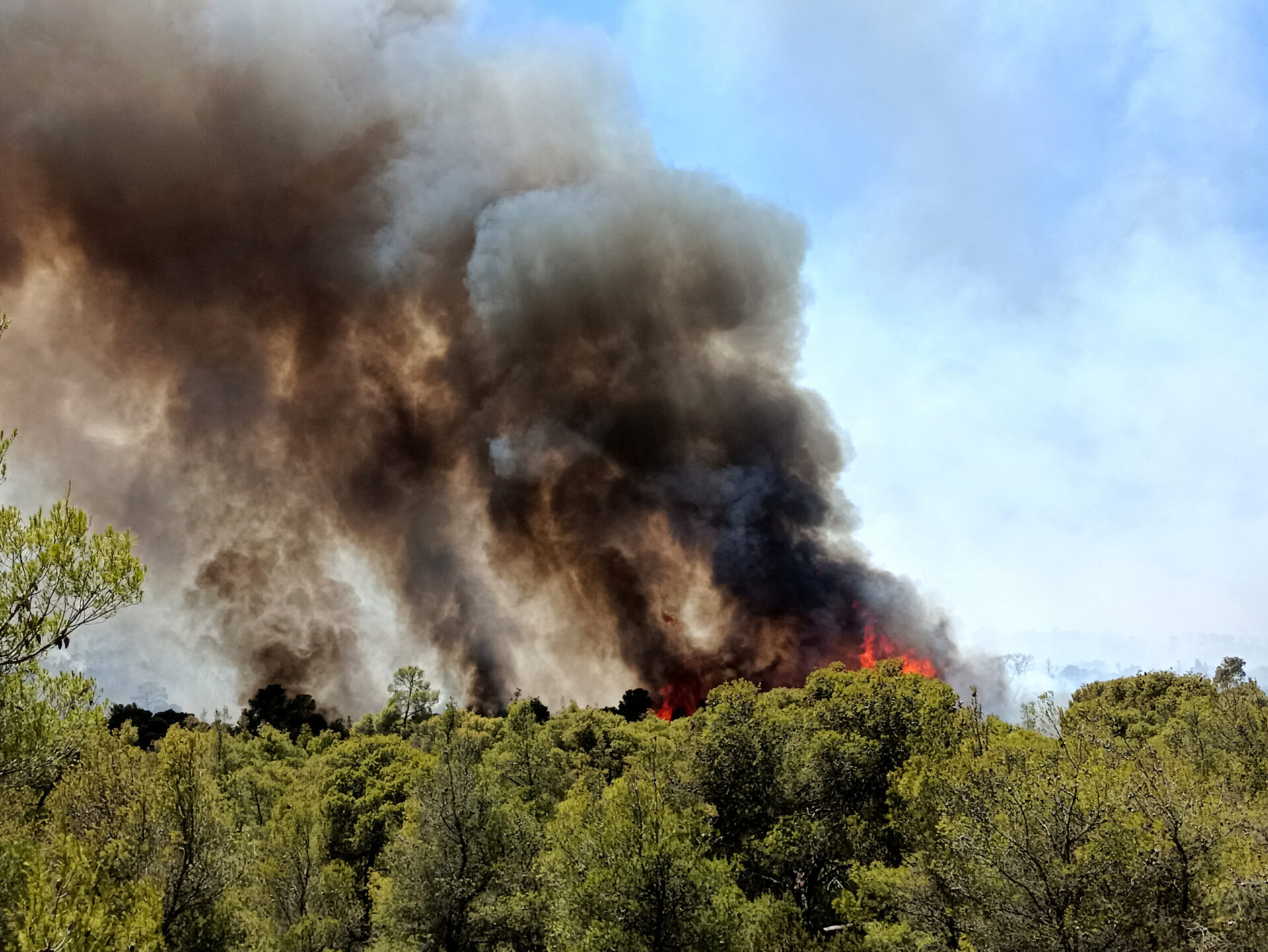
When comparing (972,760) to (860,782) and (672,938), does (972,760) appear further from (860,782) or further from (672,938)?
(672,938)

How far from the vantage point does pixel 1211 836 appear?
18641 millimetres

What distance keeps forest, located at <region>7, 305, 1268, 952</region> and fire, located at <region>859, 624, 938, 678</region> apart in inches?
3029

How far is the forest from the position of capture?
14602 millimetres

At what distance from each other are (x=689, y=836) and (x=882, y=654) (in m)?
111

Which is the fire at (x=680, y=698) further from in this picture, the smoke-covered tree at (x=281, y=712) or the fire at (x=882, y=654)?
the smoke-covered tree at (x=281, y=712)

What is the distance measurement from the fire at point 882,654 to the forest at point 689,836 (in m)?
76.9

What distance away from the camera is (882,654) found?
124 metres

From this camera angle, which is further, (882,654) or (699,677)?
(699,677)

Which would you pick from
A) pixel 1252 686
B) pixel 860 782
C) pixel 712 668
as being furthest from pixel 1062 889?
pixel 712 668

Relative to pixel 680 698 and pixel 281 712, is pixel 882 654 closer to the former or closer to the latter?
pixel 680 698

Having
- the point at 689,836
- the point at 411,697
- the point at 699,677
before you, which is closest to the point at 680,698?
the point at 699,677

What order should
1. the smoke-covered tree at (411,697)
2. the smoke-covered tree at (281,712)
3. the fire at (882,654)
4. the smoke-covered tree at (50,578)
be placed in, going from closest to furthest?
1. the smoke-covered tree at (50,578)
2. the smoke-covered tree at (411,697)
3. the smoke-covered tree at (281,712)
4. the fire at (882,654)

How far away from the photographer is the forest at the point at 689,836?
575 inches

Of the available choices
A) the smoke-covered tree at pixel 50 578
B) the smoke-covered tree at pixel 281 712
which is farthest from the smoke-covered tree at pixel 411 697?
the smoke-covered tree at pixel 50 578
